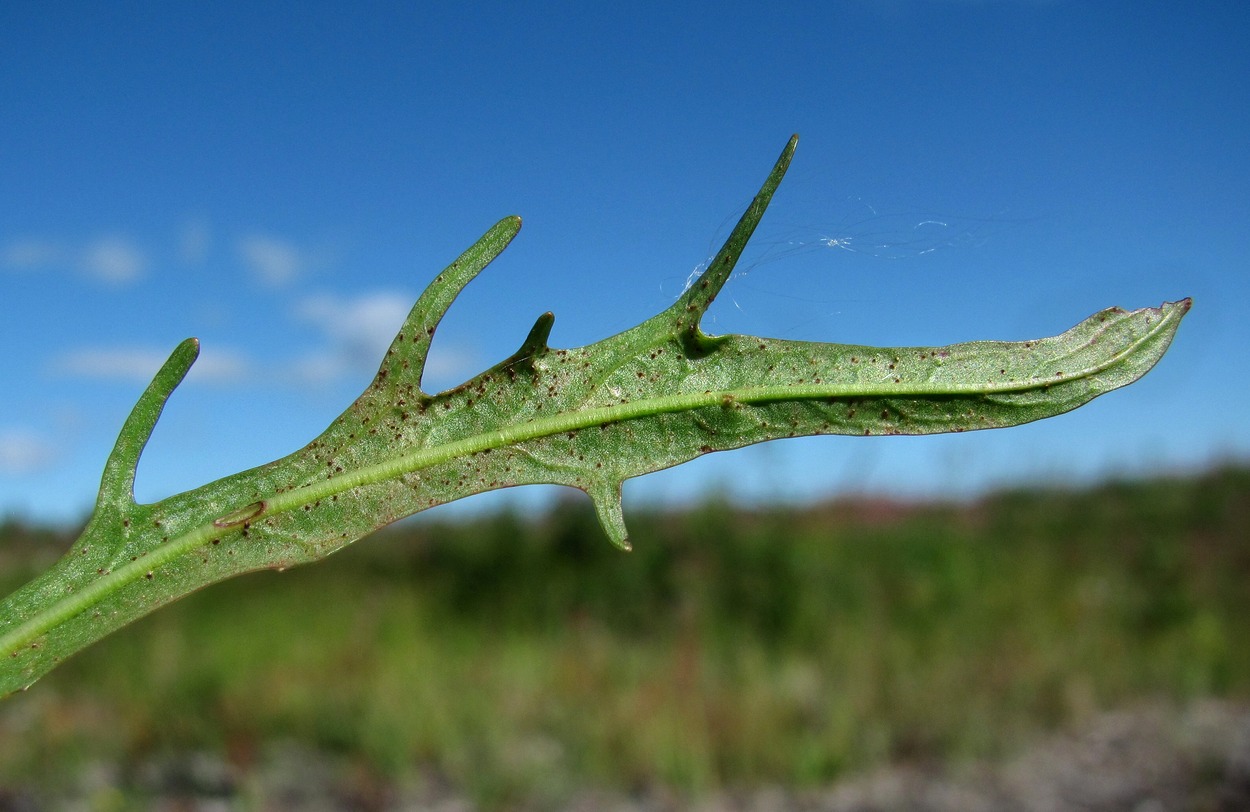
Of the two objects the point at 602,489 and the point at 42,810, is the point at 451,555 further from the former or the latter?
the point at 602,489

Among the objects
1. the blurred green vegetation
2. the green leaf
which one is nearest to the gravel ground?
the blurred green vegetation

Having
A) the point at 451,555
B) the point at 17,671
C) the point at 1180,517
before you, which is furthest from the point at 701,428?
the point at 1180,517

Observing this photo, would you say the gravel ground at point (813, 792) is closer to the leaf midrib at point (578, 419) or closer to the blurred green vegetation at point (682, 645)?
the blurred green vegetation at point (682, 645)

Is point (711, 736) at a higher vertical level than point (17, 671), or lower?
lower

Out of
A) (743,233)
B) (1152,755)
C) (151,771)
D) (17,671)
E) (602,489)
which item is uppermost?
(743,233)

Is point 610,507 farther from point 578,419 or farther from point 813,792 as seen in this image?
point 813,792

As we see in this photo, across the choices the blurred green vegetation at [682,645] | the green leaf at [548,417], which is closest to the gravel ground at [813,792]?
the blurred green vegetation at [682,645]
